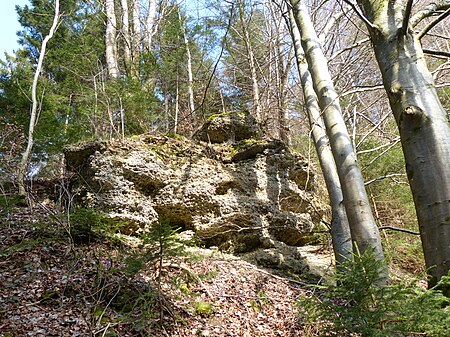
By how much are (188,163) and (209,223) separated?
3.99 feet

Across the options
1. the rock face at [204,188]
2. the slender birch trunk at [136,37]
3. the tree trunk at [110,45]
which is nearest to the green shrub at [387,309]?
the rock face at [204,188]

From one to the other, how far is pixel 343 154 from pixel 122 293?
10.00 feet

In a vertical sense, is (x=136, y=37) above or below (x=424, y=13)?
above

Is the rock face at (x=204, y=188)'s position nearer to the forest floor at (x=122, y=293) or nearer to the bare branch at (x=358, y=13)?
the forest floor at (x=122, y=293)

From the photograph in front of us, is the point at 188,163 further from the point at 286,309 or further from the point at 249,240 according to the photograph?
the point at 286,309

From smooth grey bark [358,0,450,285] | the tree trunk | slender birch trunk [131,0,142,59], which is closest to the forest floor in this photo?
smooth grey bark [358,0,450,285]

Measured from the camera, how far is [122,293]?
3.59 meters

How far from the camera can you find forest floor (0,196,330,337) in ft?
10.3

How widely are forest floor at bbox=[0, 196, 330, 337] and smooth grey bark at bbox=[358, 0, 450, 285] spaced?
1.48 meters

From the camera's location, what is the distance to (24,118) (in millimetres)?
9758

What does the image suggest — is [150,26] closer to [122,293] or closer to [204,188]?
[204,188]

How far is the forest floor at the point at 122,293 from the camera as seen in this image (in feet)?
10.3

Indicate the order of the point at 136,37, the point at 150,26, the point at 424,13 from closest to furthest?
the point at 424,13 → the point at 136,37 → the point at 150,26

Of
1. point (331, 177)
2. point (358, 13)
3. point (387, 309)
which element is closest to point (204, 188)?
point (331, 177)
